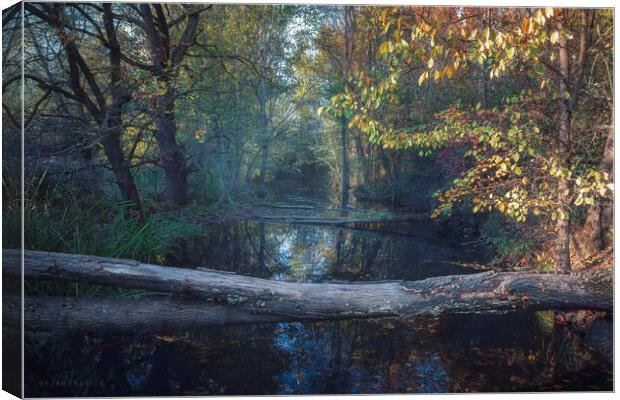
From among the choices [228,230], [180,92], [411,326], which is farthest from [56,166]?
[411,326]

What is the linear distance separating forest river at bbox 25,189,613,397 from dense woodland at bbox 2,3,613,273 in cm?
36

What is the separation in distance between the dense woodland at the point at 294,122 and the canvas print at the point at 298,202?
2 centimetres

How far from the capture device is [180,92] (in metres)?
3.35

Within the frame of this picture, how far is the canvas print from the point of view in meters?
3.00

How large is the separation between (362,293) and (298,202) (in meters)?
0.84

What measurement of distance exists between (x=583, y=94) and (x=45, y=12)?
3.83 metres

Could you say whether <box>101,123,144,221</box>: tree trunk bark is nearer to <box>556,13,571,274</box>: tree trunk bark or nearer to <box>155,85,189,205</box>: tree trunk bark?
<box>155,85,189,205</box>: tree trunk bark

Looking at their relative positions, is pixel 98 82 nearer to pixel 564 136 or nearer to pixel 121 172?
pixel 121 172

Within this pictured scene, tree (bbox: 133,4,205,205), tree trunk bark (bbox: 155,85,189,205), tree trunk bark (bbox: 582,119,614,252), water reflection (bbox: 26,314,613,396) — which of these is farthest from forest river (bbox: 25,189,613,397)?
tree trunk bark (bbox: 582,119,614,252)

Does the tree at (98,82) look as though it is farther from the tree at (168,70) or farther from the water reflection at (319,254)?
the water reflection at (319,254)

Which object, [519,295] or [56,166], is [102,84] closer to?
[56,166]

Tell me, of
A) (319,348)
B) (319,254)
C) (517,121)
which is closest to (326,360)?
(319,348)

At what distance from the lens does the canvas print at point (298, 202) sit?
9.83 feet

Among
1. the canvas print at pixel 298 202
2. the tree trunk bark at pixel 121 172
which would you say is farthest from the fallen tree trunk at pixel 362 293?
the tree trunk bark at pixel 121 172
